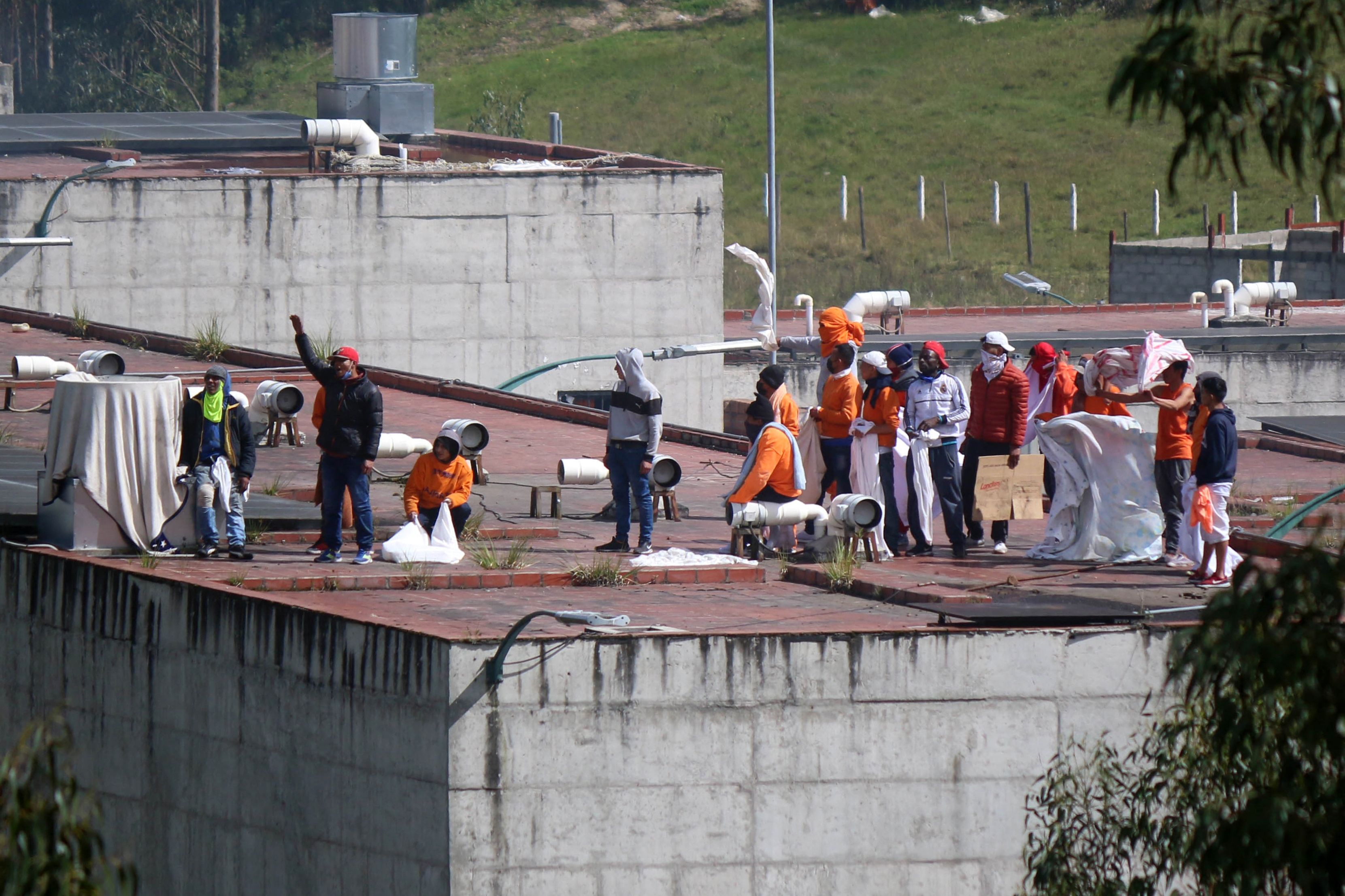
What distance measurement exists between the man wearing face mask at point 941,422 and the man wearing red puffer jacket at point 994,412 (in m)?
0.15

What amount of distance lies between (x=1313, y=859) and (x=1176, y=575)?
7.76 meters

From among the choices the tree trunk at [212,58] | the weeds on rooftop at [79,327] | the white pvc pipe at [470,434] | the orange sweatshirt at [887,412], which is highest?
the tree trunk at [212,58]

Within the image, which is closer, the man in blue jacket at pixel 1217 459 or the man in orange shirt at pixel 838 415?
the man in blue jacket at pixel 1217 459

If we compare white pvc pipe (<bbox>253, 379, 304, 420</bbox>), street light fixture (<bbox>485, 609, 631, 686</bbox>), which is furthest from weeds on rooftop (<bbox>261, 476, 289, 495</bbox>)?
street light fixture (<bbox>485, 609, 631, 686</bbox>)

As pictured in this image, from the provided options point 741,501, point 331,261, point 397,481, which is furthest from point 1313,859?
point 331,261

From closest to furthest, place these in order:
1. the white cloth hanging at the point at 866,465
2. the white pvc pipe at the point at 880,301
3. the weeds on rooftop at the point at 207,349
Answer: the white cloth hanging at the point at 866,465, the weeds on rooftop at the point at 207,349, the white pvc pipe at the point at 880,301

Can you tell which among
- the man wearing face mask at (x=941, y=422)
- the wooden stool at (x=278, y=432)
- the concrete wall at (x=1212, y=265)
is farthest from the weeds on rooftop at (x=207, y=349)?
the concrete wall at (x=1212, y=265)

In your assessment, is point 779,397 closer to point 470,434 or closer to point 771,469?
point 771,469

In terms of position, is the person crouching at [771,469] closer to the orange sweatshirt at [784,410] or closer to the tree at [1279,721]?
the orange sweatshirt at [784,410]

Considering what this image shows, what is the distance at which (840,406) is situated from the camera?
14.6m

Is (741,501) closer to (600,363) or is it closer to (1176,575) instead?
(1176,575)

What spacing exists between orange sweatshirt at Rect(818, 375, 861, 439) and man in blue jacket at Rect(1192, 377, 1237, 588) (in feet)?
8.02

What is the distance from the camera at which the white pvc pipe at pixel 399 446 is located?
17531mm

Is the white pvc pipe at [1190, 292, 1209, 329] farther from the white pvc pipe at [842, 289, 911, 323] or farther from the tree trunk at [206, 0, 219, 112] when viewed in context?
the tree trunk at [206, 0, 219, 112]
